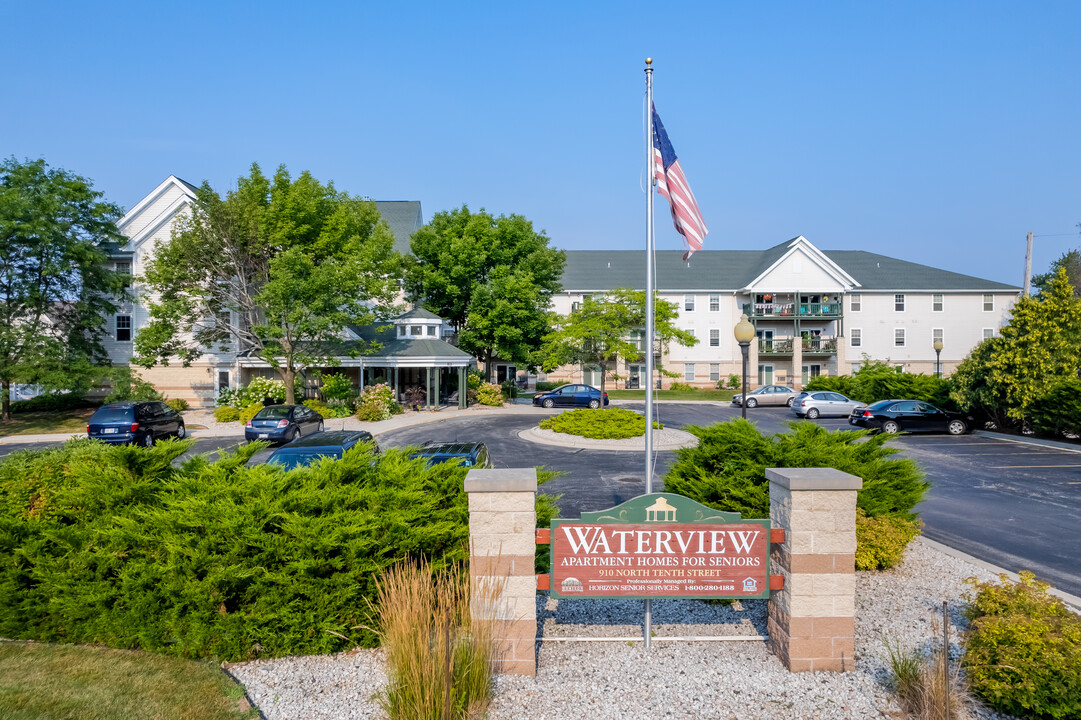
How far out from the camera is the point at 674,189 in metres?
7.88

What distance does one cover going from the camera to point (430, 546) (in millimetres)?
5855

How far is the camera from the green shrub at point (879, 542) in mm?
7582

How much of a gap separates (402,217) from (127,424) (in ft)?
95.3

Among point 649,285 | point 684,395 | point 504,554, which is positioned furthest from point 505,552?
point 684,395

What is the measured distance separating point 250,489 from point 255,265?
2700cm

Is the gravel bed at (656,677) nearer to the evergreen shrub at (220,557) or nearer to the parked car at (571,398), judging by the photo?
the evergreen shrub at (220,557)

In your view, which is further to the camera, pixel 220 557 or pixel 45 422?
pixel 45 422

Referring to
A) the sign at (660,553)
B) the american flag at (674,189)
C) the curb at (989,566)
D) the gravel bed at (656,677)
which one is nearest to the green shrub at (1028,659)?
the gravel bed at (656,677)

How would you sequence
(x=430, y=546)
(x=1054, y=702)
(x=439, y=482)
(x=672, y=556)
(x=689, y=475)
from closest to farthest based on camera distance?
(x=1054, y=702) < (x=672, y=556) < (x=430, y=546) < (x=439, y=482) < (x=689, y=475)

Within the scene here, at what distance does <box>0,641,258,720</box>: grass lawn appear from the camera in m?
4.51

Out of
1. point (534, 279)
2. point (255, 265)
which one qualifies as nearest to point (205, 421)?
point (255, 265)

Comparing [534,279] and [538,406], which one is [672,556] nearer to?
[538,406]

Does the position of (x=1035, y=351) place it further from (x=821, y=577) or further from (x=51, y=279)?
(x=51, y=279)

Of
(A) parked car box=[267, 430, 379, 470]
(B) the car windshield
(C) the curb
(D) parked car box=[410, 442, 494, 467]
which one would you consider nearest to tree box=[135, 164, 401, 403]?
(B) the car windshield
